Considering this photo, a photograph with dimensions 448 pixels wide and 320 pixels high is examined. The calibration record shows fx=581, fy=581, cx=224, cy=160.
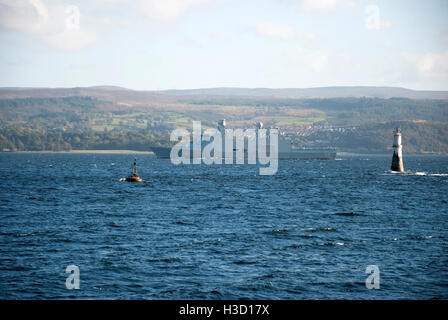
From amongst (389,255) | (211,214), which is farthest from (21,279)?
(211,214)

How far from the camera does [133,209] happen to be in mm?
56406

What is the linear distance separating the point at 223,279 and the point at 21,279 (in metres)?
9.67

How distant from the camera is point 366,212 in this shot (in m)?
56.0

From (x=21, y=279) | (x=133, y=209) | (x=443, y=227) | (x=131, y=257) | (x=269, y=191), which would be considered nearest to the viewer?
(x=21, y=279)

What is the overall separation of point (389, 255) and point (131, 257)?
15.0m

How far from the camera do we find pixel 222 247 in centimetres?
3594

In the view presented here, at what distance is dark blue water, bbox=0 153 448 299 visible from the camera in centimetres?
2672

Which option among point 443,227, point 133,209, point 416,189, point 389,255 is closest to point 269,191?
point 416,189

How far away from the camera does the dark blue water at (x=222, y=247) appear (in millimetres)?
26719
